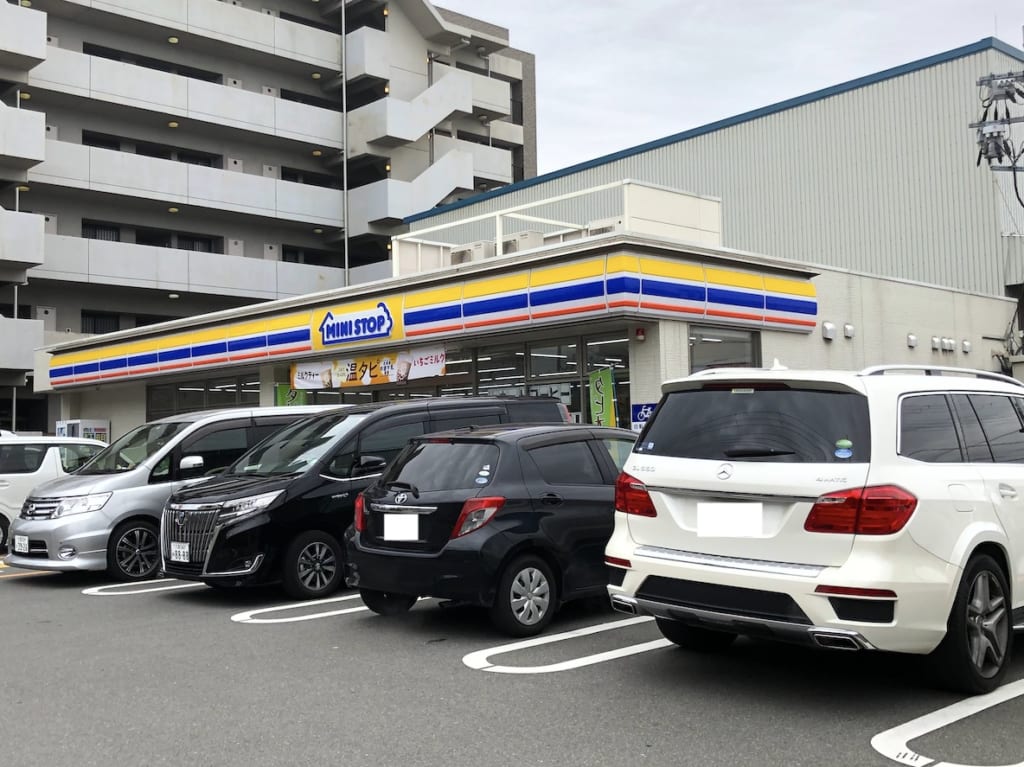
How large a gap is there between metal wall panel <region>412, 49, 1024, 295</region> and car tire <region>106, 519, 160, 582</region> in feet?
58.4

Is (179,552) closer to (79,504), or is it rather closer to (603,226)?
(79,504)

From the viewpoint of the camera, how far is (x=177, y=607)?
9.19m

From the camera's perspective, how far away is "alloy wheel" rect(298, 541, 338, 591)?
9367 mm

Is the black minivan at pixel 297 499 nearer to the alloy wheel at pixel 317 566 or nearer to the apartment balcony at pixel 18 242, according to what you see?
the alloy wheel at pixel 317 566

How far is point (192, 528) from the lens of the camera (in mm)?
9352

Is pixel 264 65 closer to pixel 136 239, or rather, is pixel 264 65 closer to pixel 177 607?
pixel 136 239

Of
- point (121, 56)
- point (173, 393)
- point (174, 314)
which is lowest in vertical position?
point (173, 393)

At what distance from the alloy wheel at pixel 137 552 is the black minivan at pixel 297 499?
1.57m

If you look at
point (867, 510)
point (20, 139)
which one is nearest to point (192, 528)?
point (867, 510)

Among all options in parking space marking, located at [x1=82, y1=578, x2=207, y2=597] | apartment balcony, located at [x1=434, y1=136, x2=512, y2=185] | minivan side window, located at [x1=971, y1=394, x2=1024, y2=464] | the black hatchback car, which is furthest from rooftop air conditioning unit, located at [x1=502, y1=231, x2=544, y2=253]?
apartment balcony, located at [x1=434, y1=136, x2=512, y2=185]

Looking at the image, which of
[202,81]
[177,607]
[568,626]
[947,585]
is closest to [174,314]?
[202,81]

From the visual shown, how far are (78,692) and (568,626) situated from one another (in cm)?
346

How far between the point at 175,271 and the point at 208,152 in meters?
5.82

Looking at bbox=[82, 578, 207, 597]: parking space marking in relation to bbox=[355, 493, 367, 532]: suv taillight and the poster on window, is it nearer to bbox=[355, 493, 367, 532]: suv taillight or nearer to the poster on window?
bbox=[355, 493, 367, 532]: suv taillight
